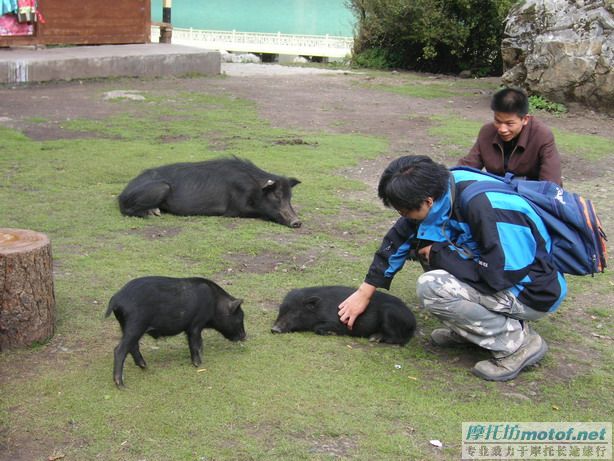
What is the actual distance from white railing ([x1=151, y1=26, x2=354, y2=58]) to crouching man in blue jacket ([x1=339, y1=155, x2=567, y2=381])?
2618 cm

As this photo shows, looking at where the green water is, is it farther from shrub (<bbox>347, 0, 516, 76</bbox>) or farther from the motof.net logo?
the motof.net logo

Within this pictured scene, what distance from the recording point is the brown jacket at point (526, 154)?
6.48m

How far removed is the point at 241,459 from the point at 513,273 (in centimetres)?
192

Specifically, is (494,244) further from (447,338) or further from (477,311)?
(447,338)

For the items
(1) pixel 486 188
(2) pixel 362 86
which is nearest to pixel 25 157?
(1) pixel 486 188

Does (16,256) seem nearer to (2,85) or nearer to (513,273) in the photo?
(513,273)

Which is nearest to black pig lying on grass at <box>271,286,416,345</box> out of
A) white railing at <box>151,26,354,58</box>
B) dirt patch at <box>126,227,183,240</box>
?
dirt patch at <box>126,227,183,240</box>

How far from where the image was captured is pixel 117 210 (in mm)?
8289

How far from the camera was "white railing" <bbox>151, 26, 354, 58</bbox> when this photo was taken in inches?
1219

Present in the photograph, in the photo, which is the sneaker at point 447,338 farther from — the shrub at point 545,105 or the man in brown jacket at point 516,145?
the shrub at point 545,105

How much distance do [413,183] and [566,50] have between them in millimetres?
10539

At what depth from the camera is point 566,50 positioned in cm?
1412

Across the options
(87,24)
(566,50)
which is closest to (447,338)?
(566,50)

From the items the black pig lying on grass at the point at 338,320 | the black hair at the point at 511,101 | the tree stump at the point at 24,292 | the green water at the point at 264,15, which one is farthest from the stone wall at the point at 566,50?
the green water at the point at 264,15
